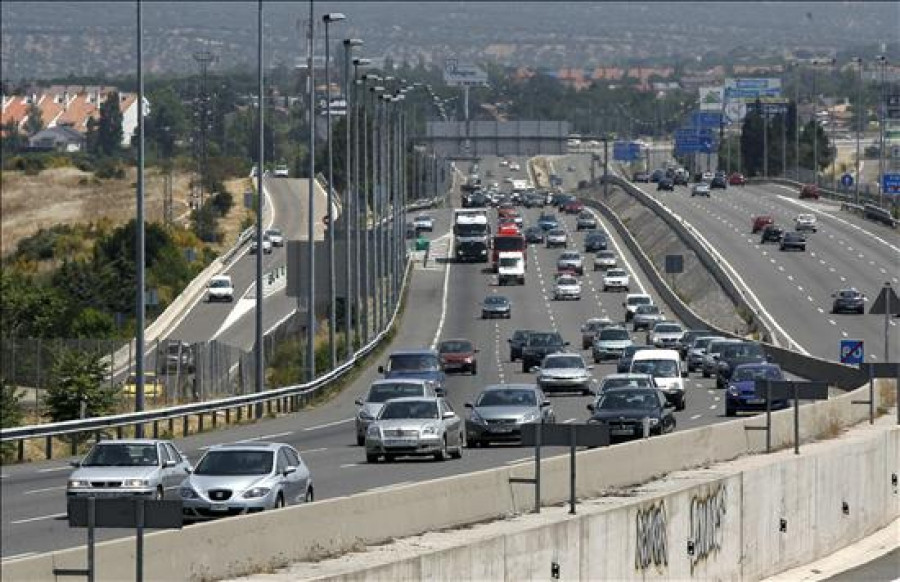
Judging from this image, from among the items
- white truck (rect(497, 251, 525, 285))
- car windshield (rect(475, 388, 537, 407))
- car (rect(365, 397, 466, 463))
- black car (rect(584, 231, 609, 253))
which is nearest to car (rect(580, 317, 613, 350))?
white truck (rect(497, 251, 525, 285))

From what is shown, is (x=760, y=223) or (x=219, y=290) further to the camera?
(x=760, y=223)

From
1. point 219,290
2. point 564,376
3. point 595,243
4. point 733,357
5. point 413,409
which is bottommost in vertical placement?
point 219,290

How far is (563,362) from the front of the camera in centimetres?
6938

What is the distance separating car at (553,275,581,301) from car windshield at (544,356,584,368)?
51.1 m

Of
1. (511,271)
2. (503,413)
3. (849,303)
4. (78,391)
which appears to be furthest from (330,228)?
(511,271)

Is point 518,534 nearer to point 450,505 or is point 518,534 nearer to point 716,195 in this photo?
point 450,505

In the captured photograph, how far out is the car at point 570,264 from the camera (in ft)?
441

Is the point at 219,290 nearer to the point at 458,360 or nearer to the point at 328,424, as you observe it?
the point at 458,360

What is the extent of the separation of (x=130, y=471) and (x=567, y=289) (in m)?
88.1

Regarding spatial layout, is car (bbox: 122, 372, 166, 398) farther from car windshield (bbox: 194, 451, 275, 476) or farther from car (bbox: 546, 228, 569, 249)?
car (bbox: 546, 228, 569, 249)

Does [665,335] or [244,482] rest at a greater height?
[244,482]

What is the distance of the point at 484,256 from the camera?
149 m

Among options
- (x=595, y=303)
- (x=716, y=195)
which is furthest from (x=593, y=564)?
(x=716, y=195)

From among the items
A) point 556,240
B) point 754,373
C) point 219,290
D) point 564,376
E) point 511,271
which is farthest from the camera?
point 556,240
